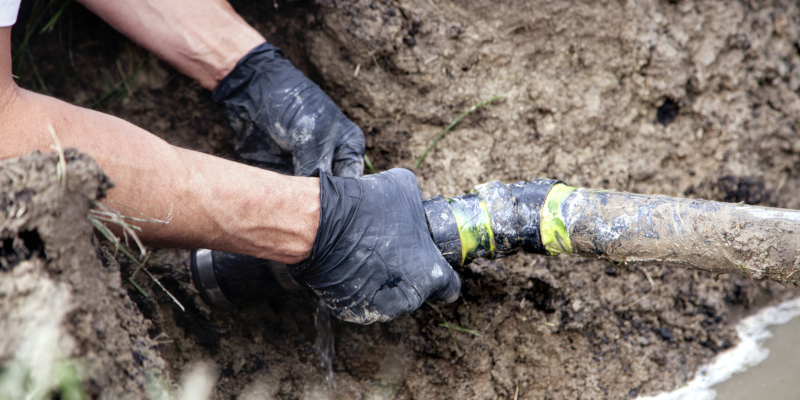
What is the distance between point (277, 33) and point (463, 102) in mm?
810

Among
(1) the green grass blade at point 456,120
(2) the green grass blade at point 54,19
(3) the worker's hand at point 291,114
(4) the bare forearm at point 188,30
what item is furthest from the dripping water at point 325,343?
(2) the green grass blade at point 54,19

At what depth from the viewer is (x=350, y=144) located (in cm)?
170

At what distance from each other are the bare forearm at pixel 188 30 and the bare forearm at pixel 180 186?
0.57 meters

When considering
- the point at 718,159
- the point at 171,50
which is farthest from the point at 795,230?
the point at 171,50

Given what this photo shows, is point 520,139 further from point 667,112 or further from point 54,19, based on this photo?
point 54,19

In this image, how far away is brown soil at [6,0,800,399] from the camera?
1759mm

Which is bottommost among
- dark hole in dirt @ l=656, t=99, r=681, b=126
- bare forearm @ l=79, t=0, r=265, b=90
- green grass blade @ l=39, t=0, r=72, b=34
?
green grass blade @ l=39, t=0, r=72, b=34

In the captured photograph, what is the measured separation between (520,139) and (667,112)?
628mm

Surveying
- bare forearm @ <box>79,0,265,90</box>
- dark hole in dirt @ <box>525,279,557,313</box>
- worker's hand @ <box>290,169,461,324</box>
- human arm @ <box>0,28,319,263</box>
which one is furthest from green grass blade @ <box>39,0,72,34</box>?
dark hole in dirt @ <box>525,279,557,313</box>

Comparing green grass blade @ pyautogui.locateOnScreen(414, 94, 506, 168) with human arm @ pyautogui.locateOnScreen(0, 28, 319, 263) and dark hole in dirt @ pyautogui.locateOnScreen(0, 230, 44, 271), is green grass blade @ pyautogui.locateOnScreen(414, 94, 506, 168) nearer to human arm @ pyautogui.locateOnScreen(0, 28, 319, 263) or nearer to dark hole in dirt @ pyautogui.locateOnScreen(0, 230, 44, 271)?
human arm @ pyautogui.locateOnScreen(0, 28, 319, 263)

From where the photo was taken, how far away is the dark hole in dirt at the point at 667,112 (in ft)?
6.49

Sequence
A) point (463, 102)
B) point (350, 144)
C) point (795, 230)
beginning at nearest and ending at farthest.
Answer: point (795, 230), point (350, 144), point (463, 102)

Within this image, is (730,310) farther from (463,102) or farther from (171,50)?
(171,50)

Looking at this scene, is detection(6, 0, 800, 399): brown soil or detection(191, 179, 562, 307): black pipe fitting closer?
detection(191, 179, 562, 307): black pipe fitting
